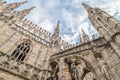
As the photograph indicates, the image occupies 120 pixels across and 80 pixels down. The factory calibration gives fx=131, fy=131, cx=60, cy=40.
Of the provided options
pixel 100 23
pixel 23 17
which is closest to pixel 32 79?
pixel 100 23

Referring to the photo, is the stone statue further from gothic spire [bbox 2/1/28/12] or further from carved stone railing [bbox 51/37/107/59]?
gothic spire [bbox 2/1/28/12]

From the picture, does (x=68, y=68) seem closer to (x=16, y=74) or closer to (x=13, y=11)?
(x=16, y=74)

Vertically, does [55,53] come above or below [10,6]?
below

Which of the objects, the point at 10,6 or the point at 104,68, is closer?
the point at 104,68

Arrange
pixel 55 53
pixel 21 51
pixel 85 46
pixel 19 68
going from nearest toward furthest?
pixel 85 46 < pixel 19 68 < pixel 55 53 < pixel 21 51

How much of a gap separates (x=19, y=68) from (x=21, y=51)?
3.33 m

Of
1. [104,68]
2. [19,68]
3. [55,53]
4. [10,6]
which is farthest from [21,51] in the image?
[104,68]

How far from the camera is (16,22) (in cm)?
1908

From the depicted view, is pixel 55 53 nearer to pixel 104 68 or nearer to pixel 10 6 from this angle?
pixel 104 68

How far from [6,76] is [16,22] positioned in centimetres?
946

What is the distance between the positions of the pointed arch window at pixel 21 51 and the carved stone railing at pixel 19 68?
142 centimetres

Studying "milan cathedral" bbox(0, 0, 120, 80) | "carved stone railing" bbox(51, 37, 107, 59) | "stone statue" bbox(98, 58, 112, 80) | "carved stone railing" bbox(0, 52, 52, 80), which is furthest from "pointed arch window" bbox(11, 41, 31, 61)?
"stone statue" bbox(98, 58, 112, 80)

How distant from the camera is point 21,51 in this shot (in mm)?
15969

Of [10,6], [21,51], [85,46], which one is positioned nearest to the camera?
[85,46]
